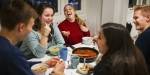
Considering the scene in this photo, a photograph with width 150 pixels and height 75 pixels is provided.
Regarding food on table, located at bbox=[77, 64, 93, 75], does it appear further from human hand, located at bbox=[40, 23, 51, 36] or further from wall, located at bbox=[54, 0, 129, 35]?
wall, located at bbox=[54, 0, 129, 35]

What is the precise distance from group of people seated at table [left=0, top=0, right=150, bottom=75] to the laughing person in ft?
1.34

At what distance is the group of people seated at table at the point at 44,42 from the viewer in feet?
3.92

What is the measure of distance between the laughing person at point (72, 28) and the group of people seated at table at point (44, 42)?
16.1 inches

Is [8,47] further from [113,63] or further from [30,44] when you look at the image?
[30,44]

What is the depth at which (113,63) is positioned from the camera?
5.09 ft

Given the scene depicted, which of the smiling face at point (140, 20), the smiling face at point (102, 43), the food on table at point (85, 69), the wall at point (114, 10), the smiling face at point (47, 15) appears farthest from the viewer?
the wall at point (114, 10)

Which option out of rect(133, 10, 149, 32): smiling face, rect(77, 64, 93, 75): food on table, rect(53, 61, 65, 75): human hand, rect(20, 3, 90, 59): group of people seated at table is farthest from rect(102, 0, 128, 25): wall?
rect(53, 61, 65, 75): human hand

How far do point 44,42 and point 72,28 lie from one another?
3.13ft

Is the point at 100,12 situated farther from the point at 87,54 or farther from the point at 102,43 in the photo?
the point at 102,43

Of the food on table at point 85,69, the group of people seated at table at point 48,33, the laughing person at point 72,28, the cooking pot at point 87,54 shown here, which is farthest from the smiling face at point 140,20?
the laughing person at point 72,28

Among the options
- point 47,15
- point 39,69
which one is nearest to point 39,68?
point 39,69

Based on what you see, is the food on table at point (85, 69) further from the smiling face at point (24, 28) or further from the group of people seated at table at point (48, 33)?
the smiling face at point (24, 28)

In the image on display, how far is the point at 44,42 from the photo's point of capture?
2227mm

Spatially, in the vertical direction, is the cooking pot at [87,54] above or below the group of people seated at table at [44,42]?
below
